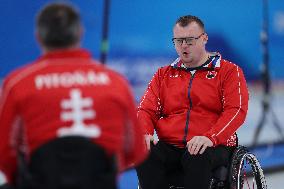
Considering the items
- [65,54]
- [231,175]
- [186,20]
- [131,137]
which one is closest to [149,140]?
[231,175]

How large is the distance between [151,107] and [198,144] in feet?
1.18

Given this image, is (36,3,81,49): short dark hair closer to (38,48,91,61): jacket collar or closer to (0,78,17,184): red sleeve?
(38,48,91,61): jacket collar

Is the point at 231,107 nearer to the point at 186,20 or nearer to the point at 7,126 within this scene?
the point at 186,20

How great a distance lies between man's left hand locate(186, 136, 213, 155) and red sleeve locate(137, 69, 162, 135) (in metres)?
0.26

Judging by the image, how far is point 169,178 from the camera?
2.65m

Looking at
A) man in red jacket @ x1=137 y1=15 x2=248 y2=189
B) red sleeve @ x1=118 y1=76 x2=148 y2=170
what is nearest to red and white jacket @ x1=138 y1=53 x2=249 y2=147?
man in red jacket @ x1=137 y1=15 x2=248 y2=189

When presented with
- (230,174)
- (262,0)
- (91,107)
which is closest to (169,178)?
(230,174)

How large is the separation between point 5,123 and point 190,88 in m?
1.26

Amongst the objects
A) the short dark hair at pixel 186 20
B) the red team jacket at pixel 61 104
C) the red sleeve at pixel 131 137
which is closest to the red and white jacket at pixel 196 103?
the short dark hair at pixel 186 20

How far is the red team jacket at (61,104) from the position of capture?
1593mm

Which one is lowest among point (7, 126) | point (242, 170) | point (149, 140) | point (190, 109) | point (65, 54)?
point (242, 170)

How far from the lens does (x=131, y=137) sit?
1745mm

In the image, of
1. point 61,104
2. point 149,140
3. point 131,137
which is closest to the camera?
point 61,104

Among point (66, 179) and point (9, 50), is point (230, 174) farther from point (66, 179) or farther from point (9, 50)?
point (9, 50)
